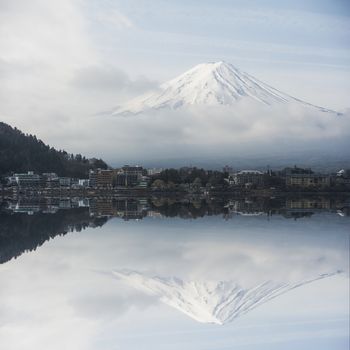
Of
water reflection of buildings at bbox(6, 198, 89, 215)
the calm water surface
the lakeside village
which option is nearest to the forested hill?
the lakeside village

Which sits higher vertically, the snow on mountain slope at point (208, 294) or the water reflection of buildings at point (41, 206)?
the snow on mountain slope at point (208, 294)

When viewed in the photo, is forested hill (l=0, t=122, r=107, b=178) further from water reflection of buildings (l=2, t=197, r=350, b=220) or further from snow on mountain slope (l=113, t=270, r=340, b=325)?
snow on mountain slope (l=113, t=270, r=340, b=325)

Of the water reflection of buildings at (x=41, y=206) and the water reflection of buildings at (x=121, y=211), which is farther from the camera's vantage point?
the water reflection of buildings at (x=41, y=206)

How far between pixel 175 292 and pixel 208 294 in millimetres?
179

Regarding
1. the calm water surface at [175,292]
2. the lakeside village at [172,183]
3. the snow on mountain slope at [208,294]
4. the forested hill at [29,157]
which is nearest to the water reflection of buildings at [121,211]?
the calm water surface at [175,292]

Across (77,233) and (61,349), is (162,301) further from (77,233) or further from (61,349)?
(77,233)

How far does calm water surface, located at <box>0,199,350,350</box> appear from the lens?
3066 millimetres

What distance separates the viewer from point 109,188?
34.7m

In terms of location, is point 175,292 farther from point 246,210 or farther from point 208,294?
point 246,210

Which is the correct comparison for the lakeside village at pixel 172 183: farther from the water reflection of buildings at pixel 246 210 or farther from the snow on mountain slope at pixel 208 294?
the snow on mountain slope at pixel 208 294

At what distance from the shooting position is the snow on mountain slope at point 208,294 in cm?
355

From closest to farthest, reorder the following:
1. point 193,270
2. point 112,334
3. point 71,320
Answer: point 112,334
point 71,320
point 193,270

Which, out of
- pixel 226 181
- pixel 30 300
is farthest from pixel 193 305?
pixel 226 181

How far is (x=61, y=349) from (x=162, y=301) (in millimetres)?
969
